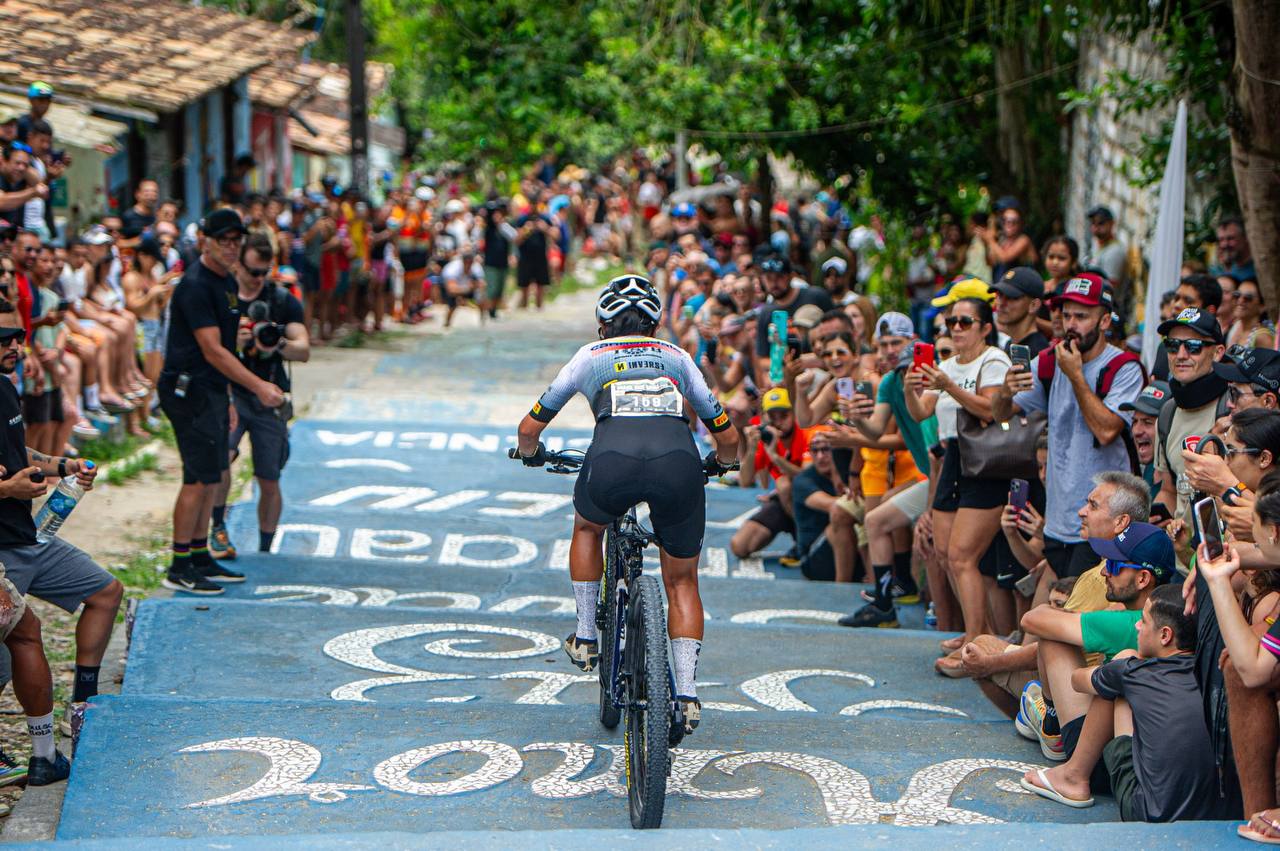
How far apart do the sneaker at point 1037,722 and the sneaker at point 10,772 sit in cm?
386

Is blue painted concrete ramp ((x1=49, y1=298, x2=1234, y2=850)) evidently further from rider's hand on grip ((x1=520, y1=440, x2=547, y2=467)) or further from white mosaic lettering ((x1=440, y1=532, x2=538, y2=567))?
rider's hand on grip ((x1=520, y1=440, x2=547, y2=467))

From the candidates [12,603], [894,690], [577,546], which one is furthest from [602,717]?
[12,603]

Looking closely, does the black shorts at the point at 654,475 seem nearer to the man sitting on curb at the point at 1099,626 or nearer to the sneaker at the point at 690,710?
the sneaker at the point at 690,710

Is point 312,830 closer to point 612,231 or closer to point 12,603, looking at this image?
point 12,603

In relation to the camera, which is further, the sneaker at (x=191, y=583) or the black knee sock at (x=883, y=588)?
the black knee sock at (x=883, y=588)

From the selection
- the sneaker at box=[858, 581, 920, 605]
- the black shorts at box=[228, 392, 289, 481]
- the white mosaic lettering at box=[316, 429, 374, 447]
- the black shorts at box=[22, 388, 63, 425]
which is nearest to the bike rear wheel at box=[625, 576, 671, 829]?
the sneaker at box=[858, 581, 920, 605]

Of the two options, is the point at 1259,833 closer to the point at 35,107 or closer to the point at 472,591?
the point at 472,591

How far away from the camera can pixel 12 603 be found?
18.3 ft

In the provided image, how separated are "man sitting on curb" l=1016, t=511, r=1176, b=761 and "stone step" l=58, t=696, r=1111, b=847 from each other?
0.24 m

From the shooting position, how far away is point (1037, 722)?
6051mm

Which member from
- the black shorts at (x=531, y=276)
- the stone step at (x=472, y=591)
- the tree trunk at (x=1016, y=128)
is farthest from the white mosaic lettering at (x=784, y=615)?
the black shorts at (x=531, y=276)

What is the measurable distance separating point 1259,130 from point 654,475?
193 inches

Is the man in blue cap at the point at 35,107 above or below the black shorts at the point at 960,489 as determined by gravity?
above

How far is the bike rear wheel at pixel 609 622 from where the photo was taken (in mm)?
5848
